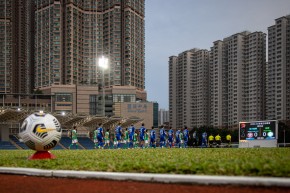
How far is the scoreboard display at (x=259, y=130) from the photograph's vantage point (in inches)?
1244

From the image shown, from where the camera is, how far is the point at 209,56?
127 m

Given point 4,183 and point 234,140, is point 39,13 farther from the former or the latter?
point 4,183

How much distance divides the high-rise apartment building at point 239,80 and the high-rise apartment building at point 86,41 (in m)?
39.2

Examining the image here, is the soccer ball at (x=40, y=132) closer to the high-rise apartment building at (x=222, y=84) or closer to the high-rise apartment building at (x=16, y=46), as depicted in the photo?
the high-rise apartment building at (x=222, y=84)

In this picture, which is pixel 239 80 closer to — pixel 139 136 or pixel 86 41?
pixel 86 41

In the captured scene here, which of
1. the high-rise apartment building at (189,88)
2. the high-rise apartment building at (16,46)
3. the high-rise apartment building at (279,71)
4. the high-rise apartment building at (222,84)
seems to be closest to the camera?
the high-rise apartment building at (279,71)

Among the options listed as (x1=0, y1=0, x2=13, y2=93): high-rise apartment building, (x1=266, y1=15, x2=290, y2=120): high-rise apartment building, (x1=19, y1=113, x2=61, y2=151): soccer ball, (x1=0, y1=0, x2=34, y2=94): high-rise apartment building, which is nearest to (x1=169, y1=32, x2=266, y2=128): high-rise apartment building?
(x1=266, y1=15, x2=290, y2=120): high-rise apartment building

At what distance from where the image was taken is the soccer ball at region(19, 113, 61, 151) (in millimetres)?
9992

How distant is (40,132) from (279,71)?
102729 millimetres

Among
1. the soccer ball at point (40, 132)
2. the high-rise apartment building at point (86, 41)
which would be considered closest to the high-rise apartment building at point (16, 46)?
the high-rise apartment building at point (86, 41)

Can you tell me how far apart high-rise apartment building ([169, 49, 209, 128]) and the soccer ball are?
117530mm

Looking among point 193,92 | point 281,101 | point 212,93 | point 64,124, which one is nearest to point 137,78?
point 193,92

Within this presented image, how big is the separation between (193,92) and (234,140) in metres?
59.2

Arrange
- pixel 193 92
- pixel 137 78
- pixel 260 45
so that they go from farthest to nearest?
pixel 137 78 < pixel 193 92 < pixel 260 45
